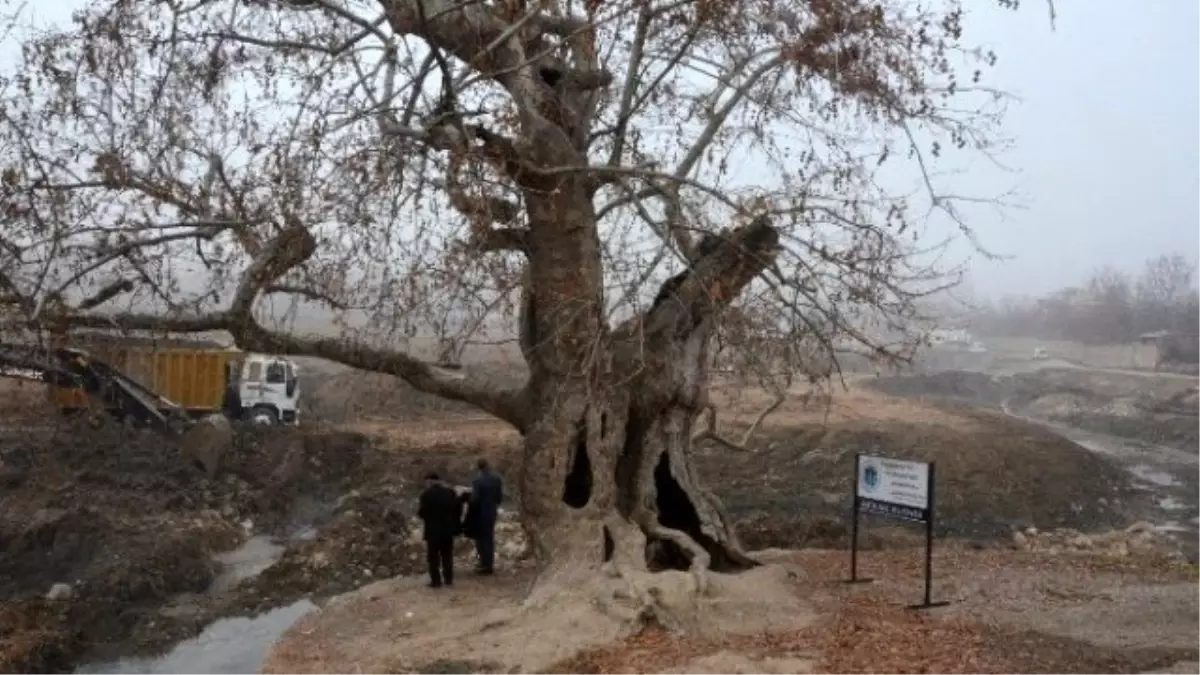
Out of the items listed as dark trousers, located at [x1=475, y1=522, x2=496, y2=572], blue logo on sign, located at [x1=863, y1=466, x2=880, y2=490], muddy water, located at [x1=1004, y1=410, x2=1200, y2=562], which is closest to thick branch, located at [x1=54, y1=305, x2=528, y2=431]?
dark trousers, located at [x1=475, y1=522, x2=496, y2=572]

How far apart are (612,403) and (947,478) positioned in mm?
17988

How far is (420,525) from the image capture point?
2075 cm

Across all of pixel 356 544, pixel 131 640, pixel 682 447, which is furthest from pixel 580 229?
pixel 356 544

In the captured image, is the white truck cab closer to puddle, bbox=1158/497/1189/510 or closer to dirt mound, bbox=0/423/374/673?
dirt mound, bbox=0/423/374/673

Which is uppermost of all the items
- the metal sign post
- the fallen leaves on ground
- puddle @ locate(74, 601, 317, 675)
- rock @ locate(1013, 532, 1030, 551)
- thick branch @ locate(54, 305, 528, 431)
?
thick branch @ locate(54, 305, 528, 431)

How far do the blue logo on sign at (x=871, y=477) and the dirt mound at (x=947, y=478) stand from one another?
8.34m

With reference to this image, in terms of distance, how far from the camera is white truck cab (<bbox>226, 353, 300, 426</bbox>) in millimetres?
32719

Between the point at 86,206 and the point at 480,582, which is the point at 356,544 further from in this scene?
the point at 86,206

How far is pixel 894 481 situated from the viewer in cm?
1127

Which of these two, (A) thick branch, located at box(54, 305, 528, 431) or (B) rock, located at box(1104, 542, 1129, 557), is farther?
(B) rock, located at box(1104, 542, 1129, 557)

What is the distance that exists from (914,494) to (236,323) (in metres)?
6.82

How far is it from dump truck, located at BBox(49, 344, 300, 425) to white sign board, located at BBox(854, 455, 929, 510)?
2351cm

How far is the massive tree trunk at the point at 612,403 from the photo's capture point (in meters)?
12.0

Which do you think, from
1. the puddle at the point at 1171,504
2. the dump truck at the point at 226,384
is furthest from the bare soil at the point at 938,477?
the dump truck at the point at 226,384
